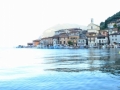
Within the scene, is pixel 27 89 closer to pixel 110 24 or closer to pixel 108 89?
pixel 108 89

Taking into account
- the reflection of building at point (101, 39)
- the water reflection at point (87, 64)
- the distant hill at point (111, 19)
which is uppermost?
the distant hill at point (111, 19)

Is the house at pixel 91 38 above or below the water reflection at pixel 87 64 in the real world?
above

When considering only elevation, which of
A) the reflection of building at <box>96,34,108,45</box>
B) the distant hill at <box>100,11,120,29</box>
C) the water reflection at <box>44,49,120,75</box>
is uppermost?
the distant hill at <box>100,11,120,29</box>

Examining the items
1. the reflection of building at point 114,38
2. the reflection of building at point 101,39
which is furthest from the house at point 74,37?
the reflection of building at point 114,38

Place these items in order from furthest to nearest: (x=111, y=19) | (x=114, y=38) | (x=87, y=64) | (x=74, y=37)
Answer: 1. (x=74, y=37)
2. (x=111, y=19)
3. (x=114, y=38)
4. (x=87, y=64)

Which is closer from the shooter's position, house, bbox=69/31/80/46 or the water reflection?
the water reflection

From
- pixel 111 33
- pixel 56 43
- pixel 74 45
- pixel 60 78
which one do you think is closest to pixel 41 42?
pixel 56 43

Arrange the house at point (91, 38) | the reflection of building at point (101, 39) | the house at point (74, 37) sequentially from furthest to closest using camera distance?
1. the house at point (74, 37)
2. the house at point (91, 38)
3. the reflection of building at point (101, 39)

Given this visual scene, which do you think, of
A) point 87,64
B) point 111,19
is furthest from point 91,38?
point 87,64

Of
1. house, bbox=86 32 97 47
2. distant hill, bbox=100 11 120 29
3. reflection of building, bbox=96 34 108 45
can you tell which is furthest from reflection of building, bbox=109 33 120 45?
distant hill, bbox=100 11 120 29

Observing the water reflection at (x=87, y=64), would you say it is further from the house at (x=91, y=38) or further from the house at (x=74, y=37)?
the house at (x=74, y=37)

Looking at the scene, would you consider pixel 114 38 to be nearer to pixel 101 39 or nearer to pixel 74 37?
pixel 101 39

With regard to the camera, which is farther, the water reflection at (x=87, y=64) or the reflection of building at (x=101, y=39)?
the reflection of building at (x=101, y=39)

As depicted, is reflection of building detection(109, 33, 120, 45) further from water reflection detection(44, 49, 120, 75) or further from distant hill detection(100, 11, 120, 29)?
water reflection detection(44, 49, 120, 75)
